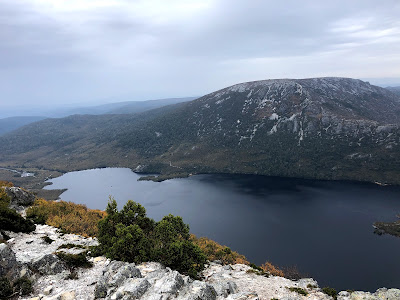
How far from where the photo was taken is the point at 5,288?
2188 cm

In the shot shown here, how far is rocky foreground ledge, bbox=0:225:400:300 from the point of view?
23.9 metres

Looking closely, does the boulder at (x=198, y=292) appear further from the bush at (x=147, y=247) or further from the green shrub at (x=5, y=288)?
the green shrub at (x=5, y=288)

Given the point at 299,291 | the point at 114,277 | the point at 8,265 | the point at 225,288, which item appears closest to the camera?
the point at 8,265

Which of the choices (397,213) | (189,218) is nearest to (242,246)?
(189,218)

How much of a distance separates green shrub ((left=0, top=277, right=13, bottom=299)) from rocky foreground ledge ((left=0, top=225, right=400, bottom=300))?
4.12 ft

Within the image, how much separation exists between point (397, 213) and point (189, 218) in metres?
114

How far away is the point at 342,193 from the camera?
15738 centimetres

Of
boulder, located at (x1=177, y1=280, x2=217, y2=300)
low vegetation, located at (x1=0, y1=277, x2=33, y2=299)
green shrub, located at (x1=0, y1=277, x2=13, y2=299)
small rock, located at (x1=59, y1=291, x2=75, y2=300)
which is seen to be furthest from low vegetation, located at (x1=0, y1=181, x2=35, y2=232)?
boulder, located at (x1=177, y1=280, x2=217, y2=300)

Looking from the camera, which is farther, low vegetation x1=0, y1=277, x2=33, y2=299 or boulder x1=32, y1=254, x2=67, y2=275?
boulder x1=32, y1=254, x2=67, y2=275

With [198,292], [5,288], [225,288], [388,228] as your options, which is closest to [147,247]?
[198,292]

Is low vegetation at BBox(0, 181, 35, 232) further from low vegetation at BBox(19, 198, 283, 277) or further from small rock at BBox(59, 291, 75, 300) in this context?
small rock at BBox(59, 291, 75, 300)

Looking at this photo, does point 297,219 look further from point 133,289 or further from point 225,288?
point 133,289

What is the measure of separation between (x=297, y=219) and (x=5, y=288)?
127 m

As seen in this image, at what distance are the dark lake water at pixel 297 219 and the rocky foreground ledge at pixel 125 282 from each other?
Answer: 5833 centimetres
